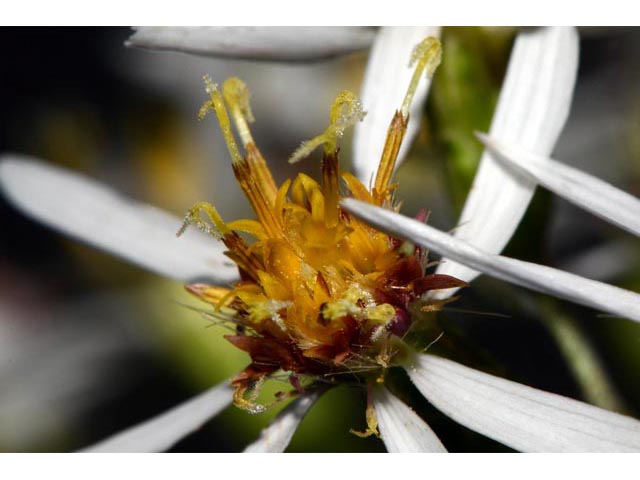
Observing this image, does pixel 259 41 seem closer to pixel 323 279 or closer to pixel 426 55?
pixel 426 55

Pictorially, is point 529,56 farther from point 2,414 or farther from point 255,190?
point 2,414

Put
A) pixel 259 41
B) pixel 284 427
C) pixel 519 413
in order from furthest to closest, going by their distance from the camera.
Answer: pixel 259 41 → pixel 284 427 → pixel 519 413

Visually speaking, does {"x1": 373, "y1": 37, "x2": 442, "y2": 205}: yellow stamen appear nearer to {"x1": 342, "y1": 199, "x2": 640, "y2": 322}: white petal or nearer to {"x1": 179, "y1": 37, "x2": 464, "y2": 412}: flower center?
{"x1": 179, "y1": 37, "x2": 464, "y2": 412}: flower center

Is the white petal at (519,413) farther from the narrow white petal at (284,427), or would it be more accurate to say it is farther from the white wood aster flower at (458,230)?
the narrow white petal at (284,427)

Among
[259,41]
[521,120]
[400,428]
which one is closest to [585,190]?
[521,120]

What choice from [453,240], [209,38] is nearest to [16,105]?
[209,38]

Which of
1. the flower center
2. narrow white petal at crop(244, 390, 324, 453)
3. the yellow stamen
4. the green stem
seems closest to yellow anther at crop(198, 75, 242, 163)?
the flower center
